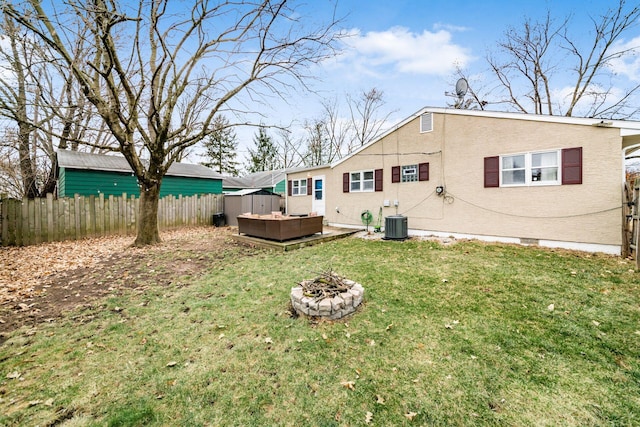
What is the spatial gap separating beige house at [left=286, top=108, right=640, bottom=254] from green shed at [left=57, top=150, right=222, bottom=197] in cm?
1140

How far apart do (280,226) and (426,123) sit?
21.3 ft

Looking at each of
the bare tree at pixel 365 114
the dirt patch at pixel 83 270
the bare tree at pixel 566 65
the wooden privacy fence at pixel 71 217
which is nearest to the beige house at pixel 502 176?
the dirt patch at pixel 83 270

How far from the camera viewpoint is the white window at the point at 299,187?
1446 cm

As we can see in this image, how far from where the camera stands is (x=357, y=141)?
2814cm

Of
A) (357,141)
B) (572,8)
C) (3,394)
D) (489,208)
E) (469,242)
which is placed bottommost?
(3,394)

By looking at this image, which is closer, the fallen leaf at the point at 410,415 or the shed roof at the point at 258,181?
the fallen leaf at the point at 410,415

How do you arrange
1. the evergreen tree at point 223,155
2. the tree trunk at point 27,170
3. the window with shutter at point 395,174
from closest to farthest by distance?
the window with shutter at point 395,174, the tree trunk at point 27,170, the evergreen tree at point 223,155

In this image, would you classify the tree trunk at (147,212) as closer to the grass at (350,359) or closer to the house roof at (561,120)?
the grass at (350,359)

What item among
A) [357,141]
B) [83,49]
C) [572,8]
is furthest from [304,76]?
[357,141]

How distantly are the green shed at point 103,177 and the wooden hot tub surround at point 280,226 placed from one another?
8.95m

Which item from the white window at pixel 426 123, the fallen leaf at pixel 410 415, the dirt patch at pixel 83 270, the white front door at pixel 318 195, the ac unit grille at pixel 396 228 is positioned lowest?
the fallen leaf at pixel 410 415

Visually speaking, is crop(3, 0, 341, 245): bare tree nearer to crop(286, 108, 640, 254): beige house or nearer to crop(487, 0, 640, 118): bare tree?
crop(286, 108, 640, 254): beige house

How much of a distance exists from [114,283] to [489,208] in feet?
32.9

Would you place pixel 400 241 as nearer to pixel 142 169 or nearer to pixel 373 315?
pixel 373 315
